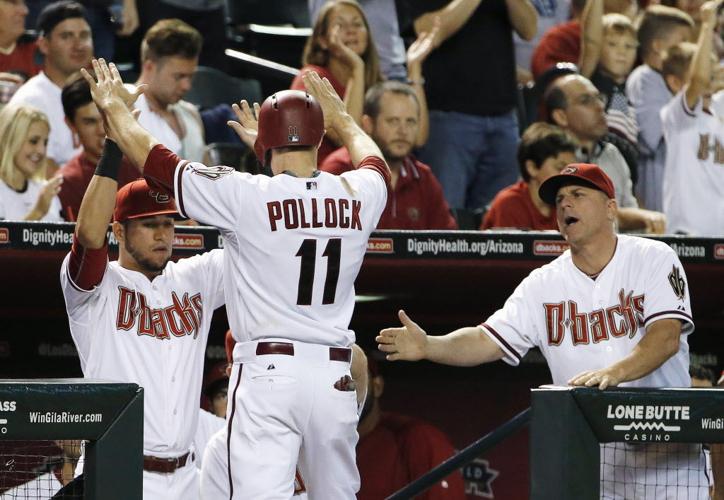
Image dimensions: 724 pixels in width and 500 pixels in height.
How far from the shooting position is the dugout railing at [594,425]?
3.88m

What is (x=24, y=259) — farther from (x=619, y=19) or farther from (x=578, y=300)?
(x=619, y=19)

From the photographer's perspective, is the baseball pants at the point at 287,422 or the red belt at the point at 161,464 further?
the red belt at the point at 161,464

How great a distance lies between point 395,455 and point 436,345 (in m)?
1.61

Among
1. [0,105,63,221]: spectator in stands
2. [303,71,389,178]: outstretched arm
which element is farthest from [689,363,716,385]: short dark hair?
[0,105,63,221]: spectator in stands

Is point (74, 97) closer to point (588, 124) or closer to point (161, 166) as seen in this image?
point (161, 166)

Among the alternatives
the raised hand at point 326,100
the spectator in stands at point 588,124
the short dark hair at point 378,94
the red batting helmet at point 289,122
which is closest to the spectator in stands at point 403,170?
the short dark hair at point 378,94

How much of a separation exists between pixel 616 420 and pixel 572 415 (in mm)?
138

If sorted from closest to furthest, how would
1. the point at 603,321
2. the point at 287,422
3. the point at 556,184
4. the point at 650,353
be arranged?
the point at 287,422, the point at 650,353, the point at 603,321, the point at 556,184

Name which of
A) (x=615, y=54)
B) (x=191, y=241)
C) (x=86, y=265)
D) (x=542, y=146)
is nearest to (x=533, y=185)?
(x=542, y=146)

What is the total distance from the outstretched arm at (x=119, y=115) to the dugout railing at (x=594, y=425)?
1.46 metres

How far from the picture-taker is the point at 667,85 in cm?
813

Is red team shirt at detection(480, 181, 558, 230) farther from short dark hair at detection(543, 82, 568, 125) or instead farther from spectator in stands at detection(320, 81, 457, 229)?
short dark hair at detection(543, 82, 568, 125)

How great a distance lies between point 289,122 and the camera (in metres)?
4.30

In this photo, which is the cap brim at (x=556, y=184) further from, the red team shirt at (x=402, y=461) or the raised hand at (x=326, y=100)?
the red team shirt at (x=402, y=461)
